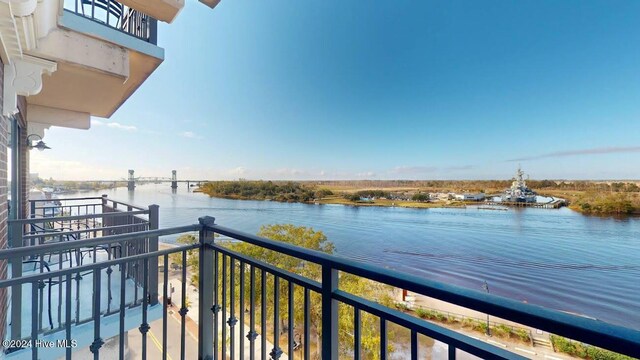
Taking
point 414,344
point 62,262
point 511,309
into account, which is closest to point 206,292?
point 414,344

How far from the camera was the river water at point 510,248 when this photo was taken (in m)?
16.6

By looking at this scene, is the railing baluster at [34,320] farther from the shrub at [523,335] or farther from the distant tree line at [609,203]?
the distant tree line at [609,203]

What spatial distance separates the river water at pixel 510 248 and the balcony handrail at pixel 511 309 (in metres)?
9.56

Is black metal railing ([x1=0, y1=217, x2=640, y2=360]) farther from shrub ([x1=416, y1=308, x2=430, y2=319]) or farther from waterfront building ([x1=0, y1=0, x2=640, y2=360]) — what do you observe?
shrub ([x1=416, y1=308, x2=430, y2=319])

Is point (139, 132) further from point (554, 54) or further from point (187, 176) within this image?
point (554, 54)

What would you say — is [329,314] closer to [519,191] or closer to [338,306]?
[338,306]

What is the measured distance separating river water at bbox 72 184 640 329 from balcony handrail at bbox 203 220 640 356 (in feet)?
31.4

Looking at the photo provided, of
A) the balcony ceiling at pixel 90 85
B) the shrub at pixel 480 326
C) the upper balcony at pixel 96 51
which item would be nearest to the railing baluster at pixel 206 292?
the upper balcony at pixel 96 51

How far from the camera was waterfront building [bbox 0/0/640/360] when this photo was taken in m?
0.70

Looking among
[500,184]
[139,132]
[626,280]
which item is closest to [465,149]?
[500,184]

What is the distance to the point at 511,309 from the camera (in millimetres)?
556

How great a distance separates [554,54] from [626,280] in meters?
16.7

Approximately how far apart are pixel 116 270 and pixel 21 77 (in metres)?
2.55

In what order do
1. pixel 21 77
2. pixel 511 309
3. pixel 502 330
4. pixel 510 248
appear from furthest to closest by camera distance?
pixel 510 248 < pixel 502 330 < pixel 21 77 < pixel 511 309
